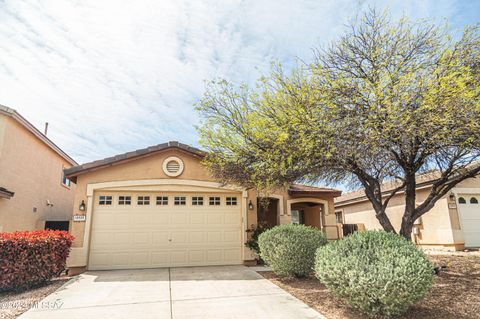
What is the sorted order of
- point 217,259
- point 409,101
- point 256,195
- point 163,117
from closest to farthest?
point 409,101
point 217,259
point 256,195
point 163,117

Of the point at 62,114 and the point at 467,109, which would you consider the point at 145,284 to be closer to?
the point at 467,109

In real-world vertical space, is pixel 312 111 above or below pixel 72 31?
below

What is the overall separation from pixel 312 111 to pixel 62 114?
42.8 ft

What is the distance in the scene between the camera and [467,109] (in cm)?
542

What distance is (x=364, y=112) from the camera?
6.40 m

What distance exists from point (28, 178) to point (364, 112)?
44.9 ft

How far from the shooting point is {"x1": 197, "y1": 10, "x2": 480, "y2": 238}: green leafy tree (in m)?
5.73

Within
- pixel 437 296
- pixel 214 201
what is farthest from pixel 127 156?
pixel 437 296

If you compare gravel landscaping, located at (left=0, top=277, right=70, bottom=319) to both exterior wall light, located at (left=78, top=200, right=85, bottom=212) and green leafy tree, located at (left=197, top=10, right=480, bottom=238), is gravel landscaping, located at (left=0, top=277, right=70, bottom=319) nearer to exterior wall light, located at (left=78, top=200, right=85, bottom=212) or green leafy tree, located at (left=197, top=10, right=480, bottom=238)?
exterior wall light, located at (left=78, top=200, right=85, bottom=212)

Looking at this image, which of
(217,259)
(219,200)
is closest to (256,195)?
(219,200)

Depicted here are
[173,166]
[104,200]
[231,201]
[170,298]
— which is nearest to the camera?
[170,298]

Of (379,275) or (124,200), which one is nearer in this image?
(379,275)

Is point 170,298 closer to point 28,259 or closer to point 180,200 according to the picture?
point 28,259

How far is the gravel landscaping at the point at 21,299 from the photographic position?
5570mm
